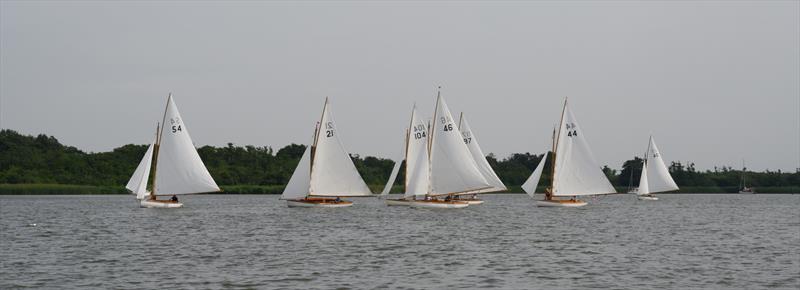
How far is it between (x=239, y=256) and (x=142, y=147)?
109599 millimetres

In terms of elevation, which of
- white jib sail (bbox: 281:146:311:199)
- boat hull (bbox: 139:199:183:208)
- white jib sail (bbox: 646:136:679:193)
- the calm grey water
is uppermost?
white jib sail (bbox: 646:136:679:193)

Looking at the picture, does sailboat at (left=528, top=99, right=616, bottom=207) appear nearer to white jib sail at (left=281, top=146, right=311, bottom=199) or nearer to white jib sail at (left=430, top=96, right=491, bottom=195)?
white jib sail at (left=430, top=96, right=491, bottom=195)

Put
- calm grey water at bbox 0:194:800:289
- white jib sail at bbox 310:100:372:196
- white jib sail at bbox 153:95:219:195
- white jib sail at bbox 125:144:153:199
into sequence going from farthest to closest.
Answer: white jib sail at bbox 125:144:153:199 → white jib sail at bbox 153:95:219:195 → white jib sail at bbox 310:100:372:196 → calm grey water at bbox 0:194:800:289

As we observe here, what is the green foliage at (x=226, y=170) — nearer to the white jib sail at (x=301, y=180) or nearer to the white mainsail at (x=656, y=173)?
the white mainsail at (x=656, y=173)

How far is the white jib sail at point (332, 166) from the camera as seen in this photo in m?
68.9

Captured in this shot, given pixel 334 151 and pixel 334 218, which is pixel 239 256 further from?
pixel 334 151

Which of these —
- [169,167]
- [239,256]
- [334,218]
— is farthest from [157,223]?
[239,256]

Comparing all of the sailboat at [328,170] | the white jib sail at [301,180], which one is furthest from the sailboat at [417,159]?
the white jib sail at [301,180]

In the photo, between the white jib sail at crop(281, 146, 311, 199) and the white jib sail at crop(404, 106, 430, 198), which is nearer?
the white jib sail at crop(281, 146, 311, 199)

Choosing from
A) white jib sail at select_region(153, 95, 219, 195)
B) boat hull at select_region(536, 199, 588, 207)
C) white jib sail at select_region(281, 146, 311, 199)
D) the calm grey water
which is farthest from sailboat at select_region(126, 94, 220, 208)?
boat hull at select_region(536, 199, 588, 207)

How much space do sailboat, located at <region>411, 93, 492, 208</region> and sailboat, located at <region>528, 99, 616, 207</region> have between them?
8192 mm

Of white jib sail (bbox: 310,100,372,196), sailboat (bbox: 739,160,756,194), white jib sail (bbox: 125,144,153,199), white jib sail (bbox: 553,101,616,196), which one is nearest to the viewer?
white jib sail (bbox: 310,100,372,196)

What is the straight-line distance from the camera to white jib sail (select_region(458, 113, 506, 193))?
232ft

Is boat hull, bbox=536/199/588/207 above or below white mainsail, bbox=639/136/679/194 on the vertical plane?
below
